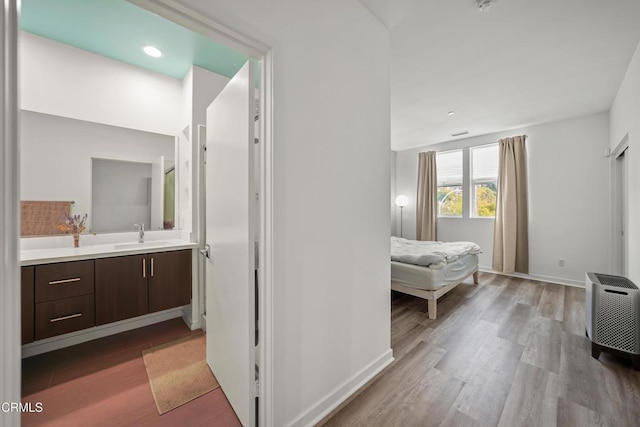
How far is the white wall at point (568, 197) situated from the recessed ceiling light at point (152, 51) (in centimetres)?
523

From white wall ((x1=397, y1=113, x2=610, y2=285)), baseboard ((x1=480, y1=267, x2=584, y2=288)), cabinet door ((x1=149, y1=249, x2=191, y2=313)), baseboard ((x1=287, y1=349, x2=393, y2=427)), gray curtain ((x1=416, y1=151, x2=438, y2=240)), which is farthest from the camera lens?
gray curtain ((x1=416, y1=151, x2=438, y2=240))

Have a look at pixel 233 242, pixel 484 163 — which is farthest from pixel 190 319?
pixel 484 163

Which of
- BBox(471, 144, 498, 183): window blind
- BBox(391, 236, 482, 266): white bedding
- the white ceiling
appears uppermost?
the white ceiling

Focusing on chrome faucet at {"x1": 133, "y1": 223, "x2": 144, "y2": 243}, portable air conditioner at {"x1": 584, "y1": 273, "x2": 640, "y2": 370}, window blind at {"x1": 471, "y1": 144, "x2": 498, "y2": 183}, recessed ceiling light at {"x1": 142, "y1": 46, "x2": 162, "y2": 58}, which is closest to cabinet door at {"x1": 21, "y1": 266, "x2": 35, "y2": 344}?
chrome faucet at {"x1": 133, "y1": 223, "x2": 144, "y2": 243}

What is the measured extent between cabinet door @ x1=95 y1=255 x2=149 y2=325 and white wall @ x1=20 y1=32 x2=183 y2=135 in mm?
1400

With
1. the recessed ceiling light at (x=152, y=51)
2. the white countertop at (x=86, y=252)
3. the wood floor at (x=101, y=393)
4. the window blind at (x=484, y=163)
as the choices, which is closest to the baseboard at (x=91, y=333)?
the wood floor at (x=101, y=393)

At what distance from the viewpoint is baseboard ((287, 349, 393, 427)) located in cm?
139

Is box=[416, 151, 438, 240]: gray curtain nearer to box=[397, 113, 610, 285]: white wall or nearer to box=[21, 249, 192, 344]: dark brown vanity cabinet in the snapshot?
box=[397, 113, 610, 285]: white wall

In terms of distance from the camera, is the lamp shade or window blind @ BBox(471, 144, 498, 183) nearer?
window blind @ BBox(471, 144, 498, 183)

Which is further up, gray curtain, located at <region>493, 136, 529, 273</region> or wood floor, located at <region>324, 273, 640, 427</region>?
gray curtain, located at <region>493, 136, 529, 273</region>

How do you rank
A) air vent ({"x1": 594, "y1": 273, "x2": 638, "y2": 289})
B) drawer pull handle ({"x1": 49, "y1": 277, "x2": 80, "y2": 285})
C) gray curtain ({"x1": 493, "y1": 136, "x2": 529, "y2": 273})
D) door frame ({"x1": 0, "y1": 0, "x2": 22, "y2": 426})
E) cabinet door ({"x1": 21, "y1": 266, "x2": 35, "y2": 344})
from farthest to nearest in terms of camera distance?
gray curtain ({"x1": 493, "y1": 136, "x2": 529, "y2": 273}), air vent ({"x1": 594, "y1": 273, "x2": 638, "y2": 289}), drawer pull handle ({"x1": 49, "y1": 277, "x2": 80, "y2": 285}), cabinet door ({"x1": 21, "y1": 266, "x2": 35, "y2": 344}), door frame ({"x1": 0, "y1": 0, "x2": 22, "y2": 426})

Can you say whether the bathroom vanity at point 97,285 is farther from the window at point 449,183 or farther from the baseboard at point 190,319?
the window at point 449,183

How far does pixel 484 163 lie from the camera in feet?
15.5

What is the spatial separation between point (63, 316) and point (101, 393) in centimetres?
68
